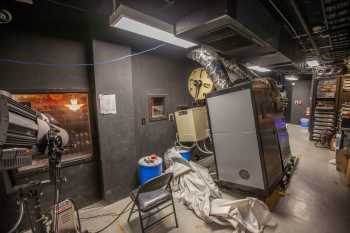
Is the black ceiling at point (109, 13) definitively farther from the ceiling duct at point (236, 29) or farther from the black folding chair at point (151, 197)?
the black folding chair at point (151, 197)

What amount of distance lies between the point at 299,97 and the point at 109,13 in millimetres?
10616

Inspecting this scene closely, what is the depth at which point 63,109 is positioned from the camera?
260cm

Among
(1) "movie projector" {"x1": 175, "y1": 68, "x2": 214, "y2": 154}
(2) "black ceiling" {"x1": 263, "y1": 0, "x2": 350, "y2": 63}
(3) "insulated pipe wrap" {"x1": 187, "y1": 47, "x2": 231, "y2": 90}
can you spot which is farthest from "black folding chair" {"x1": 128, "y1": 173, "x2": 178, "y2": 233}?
(2) "black ceiling" {"x1": 263, "y1": 0, "x2": 350, "y2": 63}

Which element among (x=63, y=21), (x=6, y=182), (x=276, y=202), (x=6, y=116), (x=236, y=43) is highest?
(x=63, y=21)

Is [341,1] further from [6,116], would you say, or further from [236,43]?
[6,116]

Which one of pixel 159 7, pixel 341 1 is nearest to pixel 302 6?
pixel 341 1

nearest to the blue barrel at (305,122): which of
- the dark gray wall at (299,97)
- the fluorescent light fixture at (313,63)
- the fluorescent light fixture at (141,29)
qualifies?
the dark gray wall at (299,97)

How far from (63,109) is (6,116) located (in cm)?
195

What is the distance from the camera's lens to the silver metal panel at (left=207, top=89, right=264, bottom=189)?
2.51 meters

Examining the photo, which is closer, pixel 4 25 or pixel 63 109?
pixel 4 25

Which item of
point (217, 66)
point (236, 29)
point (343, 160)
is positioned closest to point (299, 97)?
point (343, 160)

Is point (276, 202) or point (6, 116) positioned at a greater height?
point (6, 116)

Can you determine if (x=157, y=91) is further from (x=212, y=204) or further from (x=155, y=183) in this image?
(x=212, y=204)

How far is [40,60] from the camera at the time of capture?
2322mm
